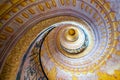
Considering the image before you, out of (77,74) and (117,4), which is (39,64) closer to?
(77,74)

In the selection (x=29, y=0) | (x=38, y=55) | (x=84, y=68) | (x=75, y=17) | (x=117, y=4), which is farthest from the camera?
(x=84, y=68)

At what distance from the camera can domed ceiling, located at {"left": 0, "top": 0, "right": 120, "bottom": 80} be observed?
385 cm

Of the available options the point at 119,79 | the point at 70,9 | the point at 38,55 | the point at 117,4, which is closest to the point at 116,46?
the point at 119,79

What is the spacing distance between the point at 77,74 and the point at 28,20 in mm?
3567

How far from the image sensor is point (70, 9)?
452cm

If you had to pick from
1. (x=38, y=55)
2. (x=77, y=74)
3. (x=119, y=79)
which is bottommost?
(x=119, y=79)

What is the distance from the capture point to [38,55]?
595 cm

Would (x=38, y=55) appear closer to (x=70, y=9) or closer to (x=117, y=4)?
(x=70, y=9)

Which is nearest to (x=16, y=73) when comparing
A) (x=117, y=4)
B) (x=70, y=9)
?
(x=70, y=9)

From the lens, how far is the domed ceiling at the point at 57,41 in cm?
385

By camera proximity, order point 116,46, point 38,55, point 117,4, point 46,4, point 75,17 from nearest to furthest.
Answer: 1. point 46,4
2. point 117,4
3. point 75,17
4. point 116,46
5. point 38,55

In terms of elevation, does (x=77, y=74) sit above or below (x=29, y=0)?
below

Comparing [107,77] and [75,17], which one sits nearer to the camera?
[75,17]

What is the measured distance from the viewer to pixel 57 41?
757 centimetres
